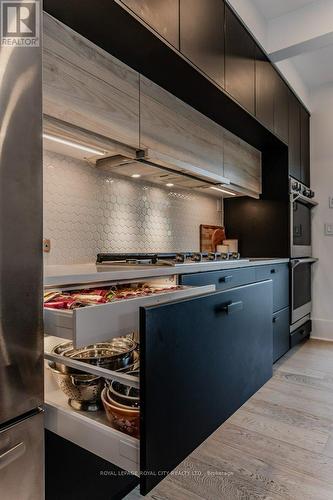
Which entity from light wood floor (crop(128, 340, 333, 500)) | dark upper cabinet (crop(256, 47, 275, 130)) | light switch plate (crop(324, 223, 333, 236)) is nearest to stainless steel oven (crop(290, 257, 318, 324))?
light switch plate (crop(324, 223, 333, 236))

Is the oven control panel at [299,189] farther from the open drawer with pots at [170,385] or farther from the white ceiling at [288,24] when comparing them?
the open drawer with pots at [170,385]

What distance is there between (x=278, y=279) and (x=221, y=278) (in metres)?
0.88

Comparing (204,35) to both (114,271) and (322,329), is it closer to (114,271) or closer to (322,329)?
A: (114,271)

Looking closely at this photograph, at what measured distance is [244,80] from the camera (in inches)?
82.2

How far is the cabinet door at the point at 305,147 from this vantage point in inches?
124

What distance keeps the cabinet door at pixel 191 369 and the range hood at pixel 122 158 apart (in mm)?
845

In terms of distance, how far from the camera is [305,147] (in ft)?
10.6

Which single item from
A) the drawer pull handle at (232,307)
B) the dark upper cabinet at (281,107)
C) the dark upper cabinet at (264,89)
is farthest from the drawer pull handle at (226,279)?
the dark upper cabinet at (281,107)

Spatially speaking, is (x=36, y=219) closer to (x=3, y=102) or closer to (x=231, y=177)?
(x=3, y=102)

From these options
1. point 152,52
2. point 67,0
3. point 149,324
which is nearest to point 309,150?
point 152,52

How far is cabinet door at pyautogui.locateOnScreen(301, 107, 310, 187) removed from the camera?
315 cm

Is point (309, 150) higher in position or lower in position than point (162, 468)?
higher

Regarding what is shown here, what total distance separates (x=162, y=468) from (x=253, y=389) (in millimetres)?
500

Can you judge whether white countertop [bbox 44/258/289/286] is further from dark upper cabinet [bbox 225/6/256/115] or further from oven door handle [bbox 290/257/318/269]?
dark upper cabinet [bbox 225/6/256/115]
